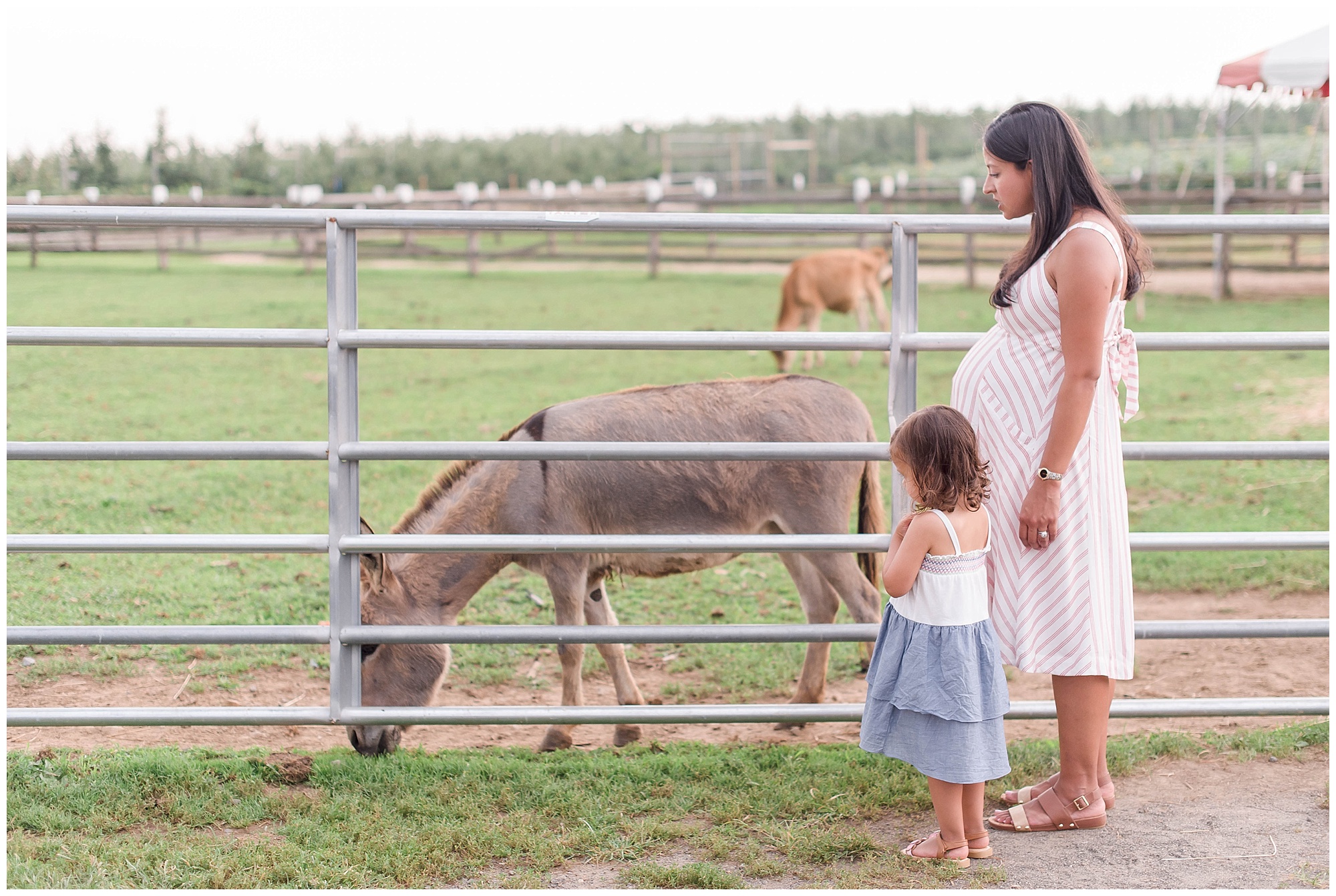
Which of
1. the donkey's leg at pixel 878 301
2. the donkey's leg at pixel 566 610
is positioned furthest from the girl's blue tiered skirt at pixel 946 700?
the donkey's leg at pixel 878 301

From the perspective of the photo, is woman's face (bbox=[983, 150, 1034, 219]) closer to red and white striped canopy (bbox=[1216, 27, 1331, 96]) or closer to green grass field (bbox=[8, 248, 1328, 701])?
green grass field (bbox=[8, 248, 1328, 701])

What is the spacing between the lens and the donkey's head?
3900 mm

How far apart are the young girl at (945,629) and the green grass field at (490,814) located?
1.00ft

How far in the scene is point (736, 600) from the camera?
5.91 metres

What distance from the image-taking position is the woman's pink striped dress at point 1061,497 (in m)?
2.91

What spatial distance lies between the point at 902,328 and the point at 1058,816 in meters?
1.51

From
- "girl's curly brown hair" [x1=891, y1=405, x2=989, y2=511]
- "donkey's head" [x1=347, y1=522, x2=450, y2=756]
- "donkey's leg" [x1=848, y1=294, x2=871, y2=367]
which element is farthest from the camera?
"donkey's leg" [x1=848, y1=294, x2=871, y2=367]

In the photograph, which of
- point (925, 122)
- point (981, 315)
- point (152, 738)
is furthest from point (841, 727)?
point (925, 122)


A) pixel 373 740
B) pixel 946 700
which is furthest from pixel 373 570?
pixel 946 700

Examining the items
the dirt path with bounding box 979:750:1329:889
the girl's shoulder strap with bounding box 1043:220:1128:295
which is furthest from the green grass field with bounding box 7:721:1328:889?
the girl's shoulder strap with bounding box 1043:220:1128:295

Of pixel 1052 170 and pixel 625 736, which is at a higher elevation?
pixel 1052 170

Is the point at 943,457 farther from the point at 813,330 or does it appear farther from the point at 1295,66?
the point at 813,330

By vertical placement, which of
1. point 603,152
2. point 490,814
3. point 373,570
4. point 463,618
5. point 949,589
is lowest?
point 463,618

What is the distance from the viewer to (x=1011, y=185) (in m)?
2.93
